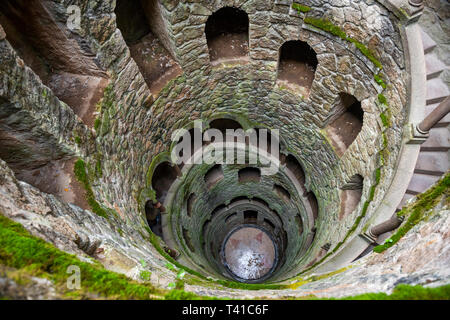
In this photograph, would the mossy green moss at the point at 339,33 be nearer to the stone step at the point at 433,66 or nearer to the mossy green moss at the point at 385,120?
the mossy green moss at the point at 385,120

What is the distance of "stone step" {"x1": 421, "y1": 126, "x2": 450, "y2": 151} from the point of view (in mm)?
5909

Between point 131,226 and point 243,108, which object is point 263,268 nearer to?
point 243,108

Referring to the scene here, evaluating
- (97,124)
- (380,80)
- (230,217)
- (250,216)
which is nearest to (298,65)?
(380,80)

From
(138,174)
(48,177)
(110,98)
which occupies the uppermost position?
(110,98)

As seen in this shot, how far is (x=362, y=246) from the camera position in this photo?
541cm

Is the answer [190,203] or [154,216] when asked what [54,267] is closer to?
[154,216]

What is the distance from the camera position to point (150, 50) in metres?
6.82

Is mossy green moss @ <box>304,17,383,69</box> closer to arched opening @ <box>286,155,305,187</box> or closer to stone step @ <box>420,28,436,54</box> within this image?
stone step @ <box>420,28,436,54</box>

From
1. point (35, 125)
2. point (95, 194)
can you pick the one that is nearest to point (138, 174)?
point (95, 194)

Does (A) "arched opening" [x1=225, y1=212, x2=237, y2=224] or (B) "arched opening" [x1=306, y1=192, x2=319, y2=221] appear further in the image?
(A) "arched opening" [x1=225, y1=212, x2=237, y2=224]

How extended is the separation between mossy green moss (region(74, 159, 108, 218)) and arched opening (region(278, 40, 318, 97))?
559cm

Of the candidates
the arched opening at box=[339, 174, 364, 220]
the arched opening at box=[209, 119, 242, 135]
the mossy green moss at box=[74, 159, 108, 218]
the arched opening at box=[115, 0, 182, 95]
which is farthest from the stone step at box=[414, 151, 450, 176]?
the mossy green moss at box=[74, 159, 108, 218]

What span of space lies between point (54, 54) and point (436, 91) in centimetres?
767

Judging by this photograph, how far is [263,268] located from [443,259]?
40.4 ft
